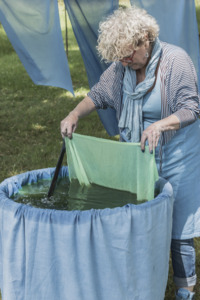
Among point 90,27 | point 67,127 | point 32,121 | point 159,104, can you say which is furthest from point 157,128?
point 32,121

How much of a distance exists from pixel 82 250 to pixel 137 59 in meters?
0.97

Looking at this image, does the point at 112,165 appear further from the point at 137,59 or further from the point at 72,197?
the point at 137,59

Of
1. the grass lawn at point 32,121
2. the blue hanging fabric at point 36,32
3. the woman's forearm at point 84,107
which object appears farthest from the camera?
the grass lawn at point 32,121

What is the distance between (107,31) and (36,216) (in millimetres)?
948

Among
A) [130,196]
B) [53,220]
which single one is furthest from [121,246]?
[130,196]

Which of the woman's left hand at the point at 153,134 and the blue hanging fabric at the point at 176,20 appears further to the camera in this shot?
the blue hanging fabric at the point at 176,20

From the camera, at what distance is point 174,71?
2262 mm

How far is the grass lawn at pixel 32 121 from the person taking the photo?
16.1ft

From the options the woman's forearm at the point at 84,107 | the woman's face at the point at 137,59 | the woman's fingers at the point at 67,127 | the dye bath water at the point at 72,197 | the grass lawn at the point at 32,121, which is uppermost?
the woman's face at the point at 137,59

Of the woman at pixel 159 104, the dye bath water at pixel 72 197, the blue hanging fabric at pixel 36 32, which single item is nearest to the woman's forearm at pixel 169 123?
the woman at pixel 159 104

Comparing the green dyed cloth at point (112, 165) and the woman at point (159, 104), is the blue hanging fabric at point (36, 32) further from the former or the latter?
the green dyed cloth at point (112, 165)

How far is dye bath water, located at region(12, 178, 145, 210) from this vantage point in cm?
241

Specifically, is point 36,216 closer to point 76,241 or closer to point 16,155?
point 76,241

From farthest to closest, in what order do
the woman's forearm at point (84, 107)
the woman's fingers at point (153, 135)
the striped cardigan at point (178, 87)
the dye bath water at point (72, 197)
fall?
the woman's forearm at point (84, 107) < the dye bath water at point (72, 197) < the striped cardigan at point (178, 87) < the woman's fingers at point (153, 135)
